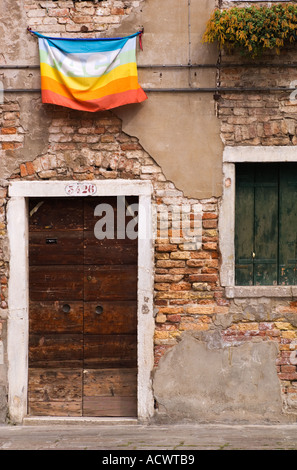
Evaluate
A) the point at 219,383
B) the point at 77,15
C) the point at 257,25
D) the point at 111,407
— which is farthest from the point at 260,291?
the point at 77,15

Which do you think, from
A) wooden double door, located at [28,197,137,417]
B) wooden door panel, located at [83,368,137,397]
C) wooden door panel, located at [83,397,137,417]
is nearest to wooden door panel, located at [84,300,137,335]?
wooden double door, located at [28,197,137,417]

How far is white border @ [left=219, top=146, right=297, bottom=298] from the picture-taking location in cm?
598

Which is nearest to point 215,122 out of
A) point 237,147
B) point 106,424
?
point 237,147

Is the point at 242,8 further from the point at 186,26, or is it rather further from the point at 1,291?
the point at 1,291

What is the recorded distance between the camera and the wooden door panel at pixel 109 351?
20.4 ft

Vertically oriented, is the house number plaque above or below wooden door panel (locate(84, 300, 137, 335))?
above

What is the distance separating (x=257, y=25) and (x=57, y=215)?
260 centimetres

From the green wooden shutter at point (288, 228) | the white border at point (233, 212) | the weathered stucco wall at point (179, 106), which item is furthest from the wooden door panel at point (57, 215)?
the green wooden shutter at point (288, 228)

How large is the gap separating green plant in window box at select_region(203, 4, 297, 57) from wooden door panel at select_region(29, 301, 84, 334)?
294 centimetres

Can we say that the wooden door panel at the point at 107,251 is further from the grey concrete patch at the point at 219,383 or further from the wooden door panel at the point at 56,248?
the grey concrete patch at the point at 219,383

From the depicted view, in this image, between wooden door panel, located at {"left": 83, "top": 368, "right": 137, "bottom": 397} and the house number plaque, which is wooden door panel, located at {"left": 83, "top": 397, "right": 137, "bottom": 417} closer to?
wooden door panel, located at {"left": 83, "top": 368, "right": 137, "bottom": 397}

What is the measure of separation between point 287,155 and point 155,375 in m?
2.45

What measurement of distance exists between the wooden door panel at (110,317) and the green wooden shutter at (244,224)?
1.10 meters

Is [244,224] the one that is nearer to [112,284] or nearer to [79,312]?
[112,284]
